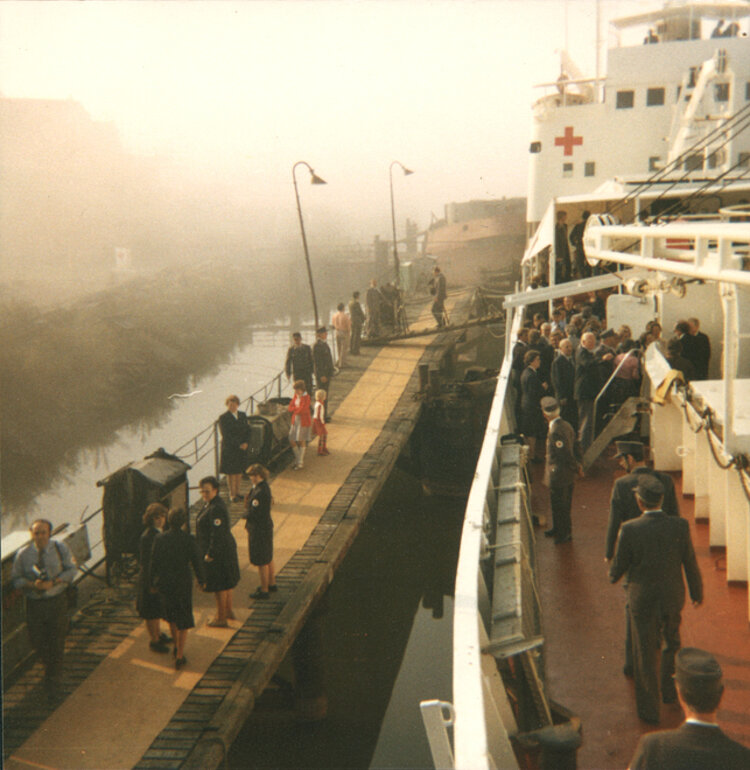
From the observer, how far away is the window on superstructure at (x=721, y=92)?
16531 mm

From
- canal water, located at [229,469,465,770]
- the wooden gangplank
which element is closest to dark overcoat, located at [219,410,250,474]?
the wooden gangplank

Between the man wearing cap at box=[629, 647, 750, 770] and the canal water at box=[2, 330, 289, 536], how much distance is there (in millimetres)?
13530

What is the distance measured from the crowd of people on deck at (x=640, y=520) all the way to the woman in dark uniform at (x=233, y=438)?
10.6ft

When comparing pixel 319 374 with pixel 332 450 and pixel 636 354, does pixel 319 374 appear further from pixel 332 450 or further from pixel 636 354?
pixel 636 354

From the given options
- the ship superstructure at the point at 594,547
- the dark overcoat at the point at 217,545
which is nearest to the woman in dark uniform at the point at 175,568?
the dark overcoat at the point at 217,545

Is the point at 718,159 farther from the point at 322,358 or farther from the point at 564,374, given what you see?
the point at 564,374

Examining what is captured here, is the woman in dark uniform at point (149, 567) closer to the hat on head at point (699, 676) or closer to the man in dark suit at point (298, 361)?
the hat on head at point (699, 676)

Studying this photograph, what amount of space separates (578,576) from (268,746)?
18.0 ft

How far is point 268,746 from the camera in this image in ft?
31.6

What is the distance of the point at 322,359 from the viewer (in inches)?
535

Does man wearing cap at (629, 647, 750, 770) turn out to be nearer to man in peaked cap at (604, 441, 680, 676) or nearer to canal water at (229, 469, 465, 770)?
man in peaked cap at (604, 441, 680, 676)

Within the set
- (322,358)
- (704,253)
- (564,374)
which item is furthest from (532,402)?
(322,358)

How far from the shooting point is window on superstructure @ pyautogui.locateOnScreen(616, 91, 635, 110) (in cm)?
1983

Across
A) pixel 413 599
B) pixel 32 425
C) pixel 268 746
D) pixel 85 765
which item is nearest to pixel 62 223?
pixel 32 425
